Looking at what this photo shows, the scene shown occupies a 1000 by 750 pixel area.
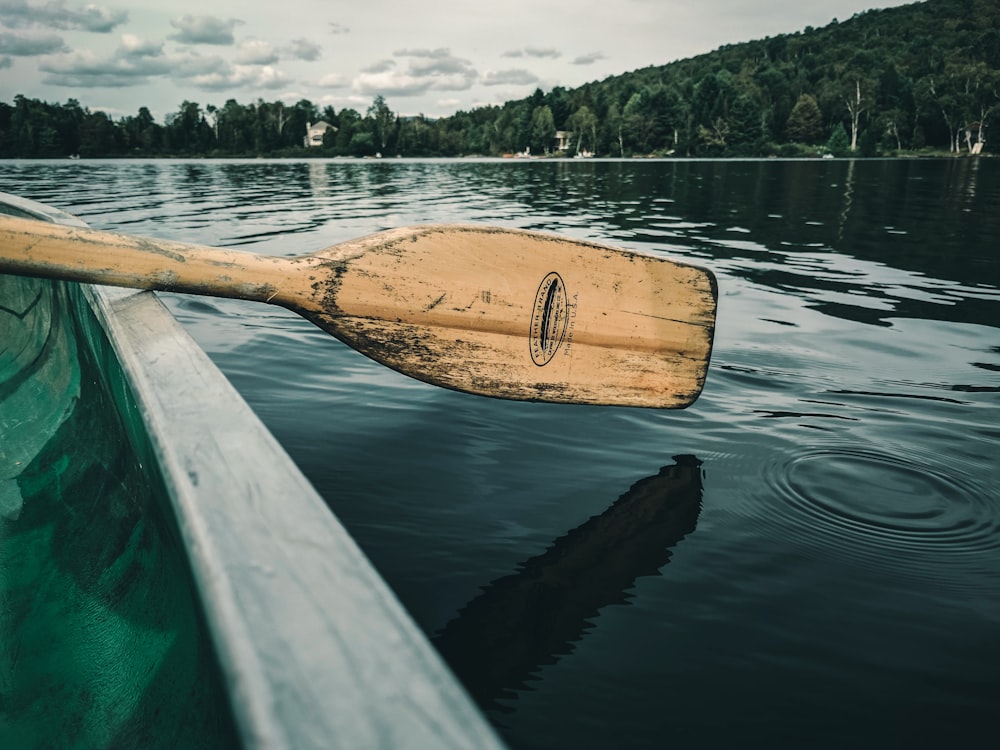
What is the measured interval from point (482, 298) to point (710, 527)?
1167 mm

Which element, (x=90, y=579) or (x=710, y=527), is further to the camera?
(x=710, y=527)

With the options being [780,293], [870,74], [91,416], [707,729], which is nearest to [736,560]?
[707,729]

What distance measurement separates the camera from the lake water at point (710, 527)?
4.72 feet

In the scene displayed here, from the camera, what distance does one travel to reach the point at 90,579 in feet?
5.43

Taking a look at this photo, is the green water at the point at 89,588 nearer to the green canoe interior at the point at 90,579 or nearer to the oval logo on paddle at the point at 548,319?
the green canoe interior at the point at 90,579

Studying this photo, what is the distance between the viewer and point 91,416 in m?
2.19

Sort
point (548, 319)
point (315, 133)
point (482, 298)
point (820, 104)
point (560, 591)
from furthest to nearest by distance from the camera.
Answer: point (315, 133) < point (820, 104) < point (548, 319) < point (482, 298) < point (560, 591)

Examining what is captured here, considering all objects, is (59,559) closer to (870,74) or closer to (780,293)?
(780,293)

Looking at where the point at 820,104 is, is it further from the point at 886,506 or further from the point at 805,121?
the point at 886,506

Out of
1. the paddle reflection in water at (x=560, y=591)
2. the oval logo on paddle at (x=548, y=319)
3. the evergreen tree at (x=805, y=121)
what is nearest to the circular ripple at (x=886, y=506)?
the paddle reflection in water at (x=560, y=591)

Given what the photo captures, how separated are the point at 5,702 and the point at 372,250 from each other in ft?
5.21

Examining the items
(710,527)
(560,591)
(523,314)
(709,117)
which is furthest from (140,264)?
(709,117)

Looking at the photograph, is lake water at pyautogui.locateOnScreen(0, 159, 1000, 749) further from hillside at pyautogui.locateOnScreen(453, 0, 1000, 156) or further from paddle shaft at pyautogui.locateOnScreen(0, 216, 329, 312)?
hillside at pyautogui.locateOnScreen(453, 0, 1000, 156)

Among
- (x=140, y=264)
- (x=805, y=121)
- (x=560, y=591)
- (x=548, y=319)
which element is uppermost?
(x=805, y=121)
